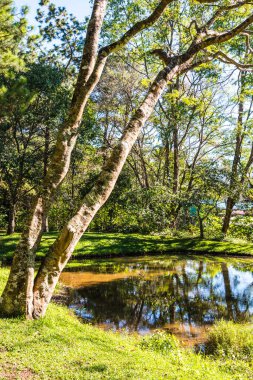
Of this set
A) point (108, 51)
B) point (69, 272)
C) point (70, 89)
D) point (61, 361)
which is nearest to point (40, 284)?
point (61, 361)

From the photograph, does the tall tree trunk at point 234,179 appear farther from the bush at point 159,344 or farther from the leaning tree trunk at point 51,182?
the leaning tree trunk at point 51,182

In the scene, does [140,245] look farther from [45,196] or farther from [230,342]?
[45,196]

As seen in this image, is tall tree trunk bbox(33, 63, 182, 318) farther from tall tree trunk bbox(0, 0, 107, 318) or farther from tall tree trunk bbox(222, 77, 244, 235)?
tall tree trunk bbox(222, 77, 244, 235)

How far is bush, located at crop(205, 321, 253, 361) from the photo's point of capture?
24.3 feet

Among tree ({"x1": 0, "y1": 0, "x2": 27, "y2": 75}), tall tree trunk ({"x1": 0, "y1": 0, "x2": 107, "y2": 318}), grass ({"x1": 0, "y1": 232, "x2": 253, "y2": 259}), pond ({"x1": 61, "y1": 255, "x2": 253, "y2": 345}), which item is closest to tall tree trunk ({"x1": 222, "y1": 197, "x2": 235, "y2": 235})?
grass ({"x1": 0, "y1": 232, "x2": 253, "y2": 259})

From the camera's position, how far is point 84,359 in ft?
17.3

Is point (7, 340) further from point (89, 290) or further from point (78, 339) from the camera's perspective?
point (89, 290)

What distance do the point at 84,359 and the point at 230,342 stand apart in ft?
13.3

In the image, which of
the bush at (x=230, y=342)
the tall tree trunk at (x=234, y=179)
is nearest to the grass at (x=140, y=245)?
the tall tree trunk at (x=234, y=179)

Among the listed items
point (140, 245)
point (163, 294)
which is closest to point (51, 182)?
point (163, 294)

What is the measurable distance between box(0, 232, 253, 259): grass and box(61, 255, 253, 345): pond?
1.58m

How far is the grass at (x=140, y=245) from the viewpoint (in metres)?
20.5

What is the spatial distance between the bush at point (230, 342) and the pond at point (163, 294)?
62 cm

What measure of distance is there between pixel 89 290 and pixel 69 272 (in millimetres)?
3134
